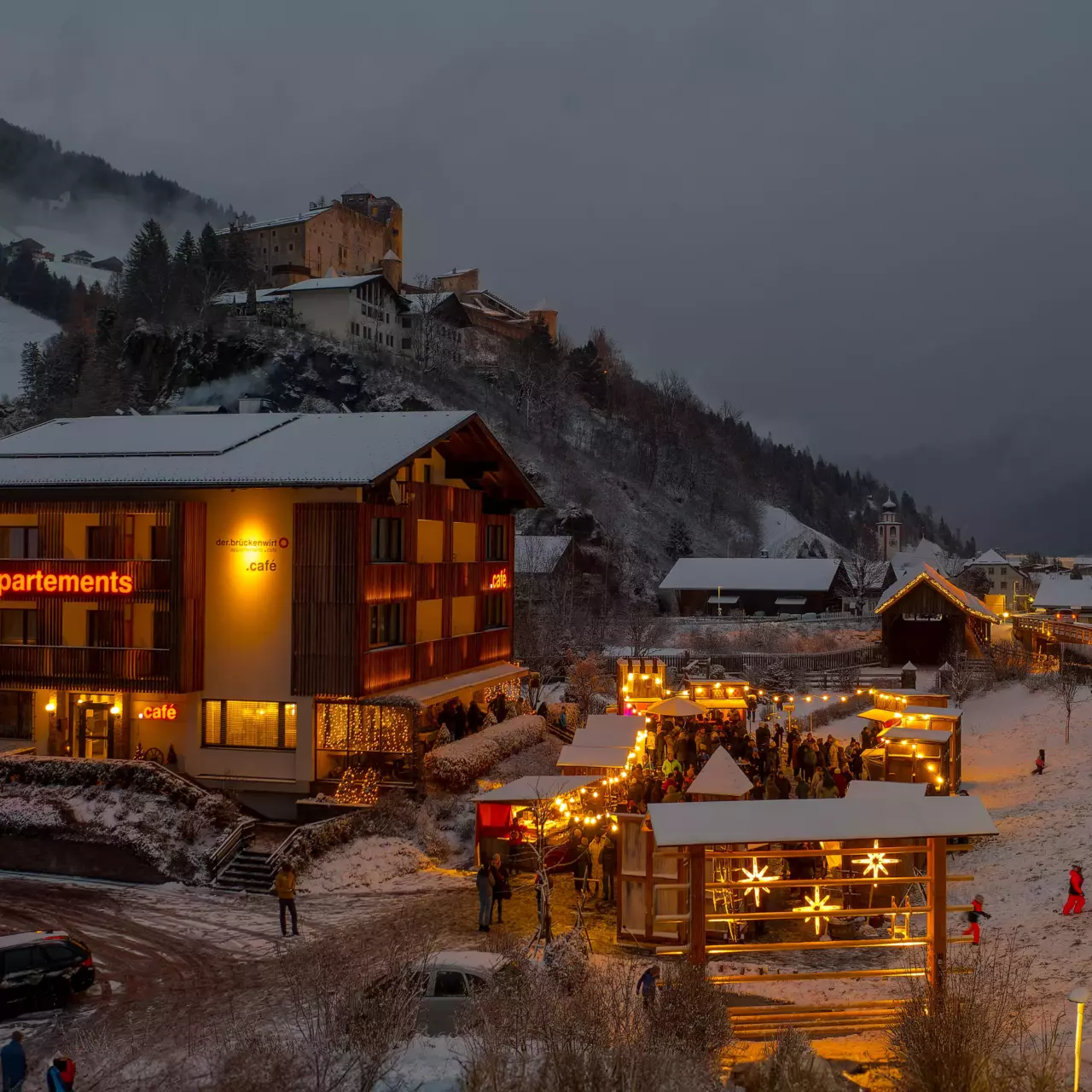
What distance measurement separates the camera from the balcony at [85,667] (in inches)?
1102

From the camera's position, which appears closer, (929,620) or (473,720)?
(473,720)

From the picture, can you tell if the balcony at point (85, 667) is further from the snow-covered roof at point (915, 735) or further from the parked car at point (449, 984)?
the snow-covered roof at point (915, 735)

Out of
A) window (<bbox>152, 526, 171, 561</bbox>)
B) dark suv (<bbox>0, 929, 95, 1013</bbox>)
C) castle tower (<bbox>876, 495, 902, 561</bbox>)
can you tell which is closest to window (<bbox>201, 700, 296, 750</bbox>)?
window (<bbox>152, 526, 171, 561</bbox>)

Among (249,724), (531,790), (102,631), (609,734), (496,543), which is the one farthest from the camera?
(496,543)

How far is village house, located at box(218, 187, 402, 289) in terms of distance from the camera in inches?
4705

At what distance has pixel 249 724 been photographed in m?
28.6

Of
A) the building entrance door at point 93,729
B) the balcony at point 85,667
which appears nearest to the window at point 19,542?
the balcony at point 85,667

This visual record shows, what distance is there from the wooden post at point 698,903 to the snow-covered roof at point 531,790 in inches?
303

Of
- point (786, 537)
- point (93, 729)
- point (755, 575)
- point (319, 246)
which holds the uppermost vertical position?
point (319, 246)

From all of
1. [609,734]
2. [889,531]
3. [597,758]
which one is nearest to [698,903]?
[597,758]

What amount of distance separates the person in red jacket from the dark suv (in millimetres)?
15821

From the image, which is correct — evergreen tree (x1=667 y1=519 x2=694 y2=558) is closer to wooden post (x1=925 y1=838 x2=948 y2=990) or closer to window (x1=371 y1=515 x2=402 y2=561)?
window (x1=371 y1=515 x2=402 y2=561)

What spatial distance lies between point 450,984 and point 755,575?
69.9 m

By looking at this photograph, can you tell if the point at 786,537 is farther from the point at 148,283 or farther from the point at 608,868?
the point at 608,868
